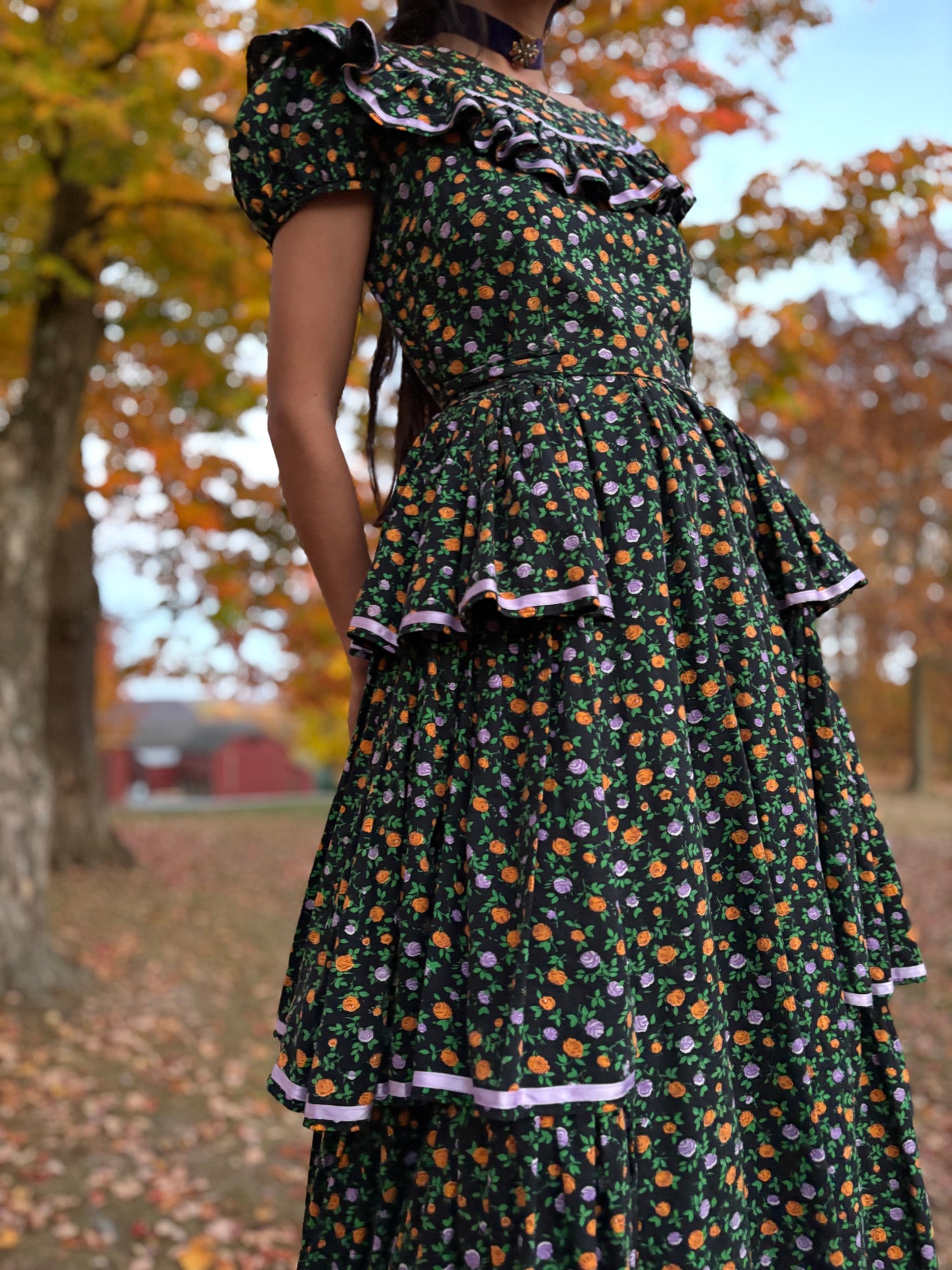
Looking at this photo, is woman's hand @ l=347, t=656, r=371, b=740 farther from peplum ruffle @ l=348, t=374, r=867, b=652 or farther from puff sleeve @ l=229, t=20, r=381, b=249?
puff sleeve @ l=229, t=20, r=381, b=249

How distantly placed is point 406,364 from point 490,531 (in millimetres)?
499

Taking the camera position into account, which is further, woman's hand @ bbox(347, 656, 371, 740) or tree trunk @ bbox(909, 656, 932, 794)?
tree trunk @ bbox(909, 656, 932, 794)

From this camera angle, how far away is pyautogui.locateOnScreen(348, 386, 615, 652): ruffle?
116 cm

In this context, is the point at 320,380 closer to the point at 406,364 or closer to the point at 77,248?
the point at 406,364

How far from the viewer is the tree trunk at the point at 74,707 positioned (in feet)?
32.4

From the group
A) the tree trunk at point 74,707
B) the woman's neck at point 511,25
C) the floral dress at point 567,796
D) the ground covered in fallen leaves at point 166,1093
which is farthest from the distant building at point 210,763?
the floral dress at point 567,796

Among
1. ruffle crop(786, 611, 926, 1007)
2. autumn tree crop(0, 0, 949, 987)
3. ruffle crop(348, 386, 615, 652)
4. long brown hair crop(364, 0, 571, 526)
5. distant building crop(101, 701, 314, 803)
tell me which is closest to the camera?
ruffle crop(348, 386, 615, 652)

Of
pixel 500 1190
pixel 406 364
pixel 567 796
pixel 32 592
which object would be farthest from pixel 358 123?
pixel 32 592

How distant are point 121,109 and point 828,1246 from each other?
193 inches

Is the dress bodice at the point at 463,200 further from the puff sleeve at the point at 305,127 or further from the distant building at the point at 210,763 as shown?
the distant building at the point at 210,763

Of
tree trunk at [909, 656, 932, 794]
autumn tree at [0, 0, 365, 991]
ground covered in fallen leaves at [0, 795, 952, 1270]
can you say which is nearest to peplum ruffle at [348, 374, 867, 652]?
ground covered in fallen leaves at [0, 795, 952, 1270]

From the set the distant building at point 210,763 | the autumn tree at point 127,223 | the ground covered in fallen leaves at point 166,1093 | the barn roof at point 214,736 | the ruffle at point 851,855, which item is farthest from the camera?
the barn roof at point 214,736

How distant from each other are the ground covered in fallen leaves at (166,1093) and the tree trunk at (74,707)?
0.94 m

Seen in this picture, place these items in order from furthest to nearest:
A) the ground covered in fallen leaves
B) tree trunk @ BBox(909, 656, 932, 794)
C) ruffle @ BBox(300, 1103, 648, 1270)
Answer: tree trunk @ BBox(909, 656, 932, 794), the ground covered in fallen leaves, ruffle @ BBox(300, 1103, 648, 1270)
